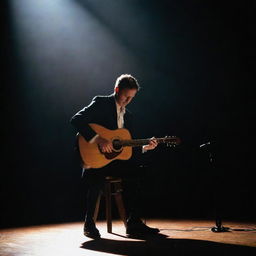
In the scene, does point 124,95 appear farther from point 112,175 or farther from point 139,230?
point 139,230

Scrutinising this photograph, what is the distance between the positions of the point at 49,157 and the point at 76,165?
382 millimetres

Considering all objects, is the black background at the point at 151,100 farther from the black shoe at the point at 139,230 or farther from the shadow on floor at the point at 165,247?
the shadow on floor at the point at 165,247

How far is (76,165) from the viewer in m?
4.89

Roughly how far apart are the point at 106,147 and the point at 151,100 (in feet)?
6.00

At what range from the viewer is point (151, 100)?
4660mm

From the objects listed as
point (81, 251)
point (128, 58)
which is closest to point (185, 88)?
point (128, 58)

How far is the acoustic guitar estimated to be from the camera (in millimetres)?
2975

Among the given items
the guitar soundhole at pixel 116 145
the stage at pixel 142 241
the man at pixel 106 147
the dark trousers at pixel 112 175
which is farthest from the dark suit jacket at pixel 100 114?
the stage at pixel 142 241

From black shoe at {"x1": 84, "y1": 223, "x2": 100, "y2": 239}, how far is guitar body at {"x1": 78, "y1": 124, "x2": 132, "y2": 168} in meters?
0.49

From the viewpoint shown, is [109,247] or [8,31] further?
[8,31]

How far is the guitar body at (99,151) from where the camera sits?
297 cm

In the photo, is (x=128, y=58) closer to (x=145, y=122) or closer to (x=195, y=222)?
(x=145, y=122)

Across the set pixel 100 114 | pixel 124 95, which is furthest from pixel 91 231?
pixel 124 95

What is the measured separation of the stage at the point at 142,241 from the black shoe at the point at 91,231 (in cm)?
6
